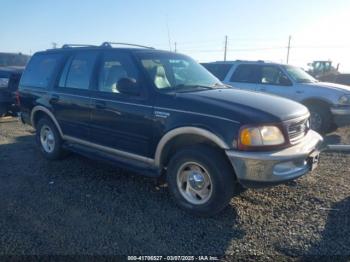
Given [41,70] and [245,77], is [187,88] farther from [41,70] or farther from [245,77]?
[245,77]

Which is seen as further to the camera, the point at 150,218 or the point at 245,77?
the point at 245,77

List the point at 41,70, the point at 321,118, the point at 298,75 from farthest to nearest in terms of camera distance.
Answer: the point at 298,75
the point at 321,118
the point at 41,70

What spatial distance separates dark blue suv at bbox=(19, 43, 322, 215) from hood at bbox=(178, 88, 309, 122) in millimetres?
12

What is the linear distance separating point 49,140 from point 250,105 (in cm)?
388

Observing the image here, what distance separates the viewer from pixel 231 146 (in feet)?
10.9

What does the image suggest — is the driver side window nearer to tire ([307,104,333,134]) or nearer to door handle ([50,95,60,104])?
door handle ([50,95,60,104])

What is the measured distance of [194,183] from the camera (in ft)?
12.3

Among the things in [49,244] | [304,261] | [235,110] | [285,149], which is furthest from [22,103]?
[304,261]

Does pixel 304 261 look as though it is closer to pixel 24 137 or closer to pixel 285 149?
pixel 285 149

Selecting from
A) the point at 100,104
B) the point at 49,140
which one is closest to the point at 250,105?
the point at 100,104

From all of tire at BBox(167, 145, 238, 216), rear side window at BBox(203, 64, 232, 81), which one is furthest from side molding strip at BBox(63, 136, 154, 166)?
rear side window at BBox(203, 64, 232, 81)

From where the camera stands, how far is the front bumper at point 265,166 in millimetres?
3256

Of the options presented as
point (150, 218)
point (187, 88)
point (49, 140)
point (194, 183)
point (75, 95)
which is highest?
point (187, 88)

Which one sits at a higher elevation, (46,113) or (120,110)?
(120,110)
